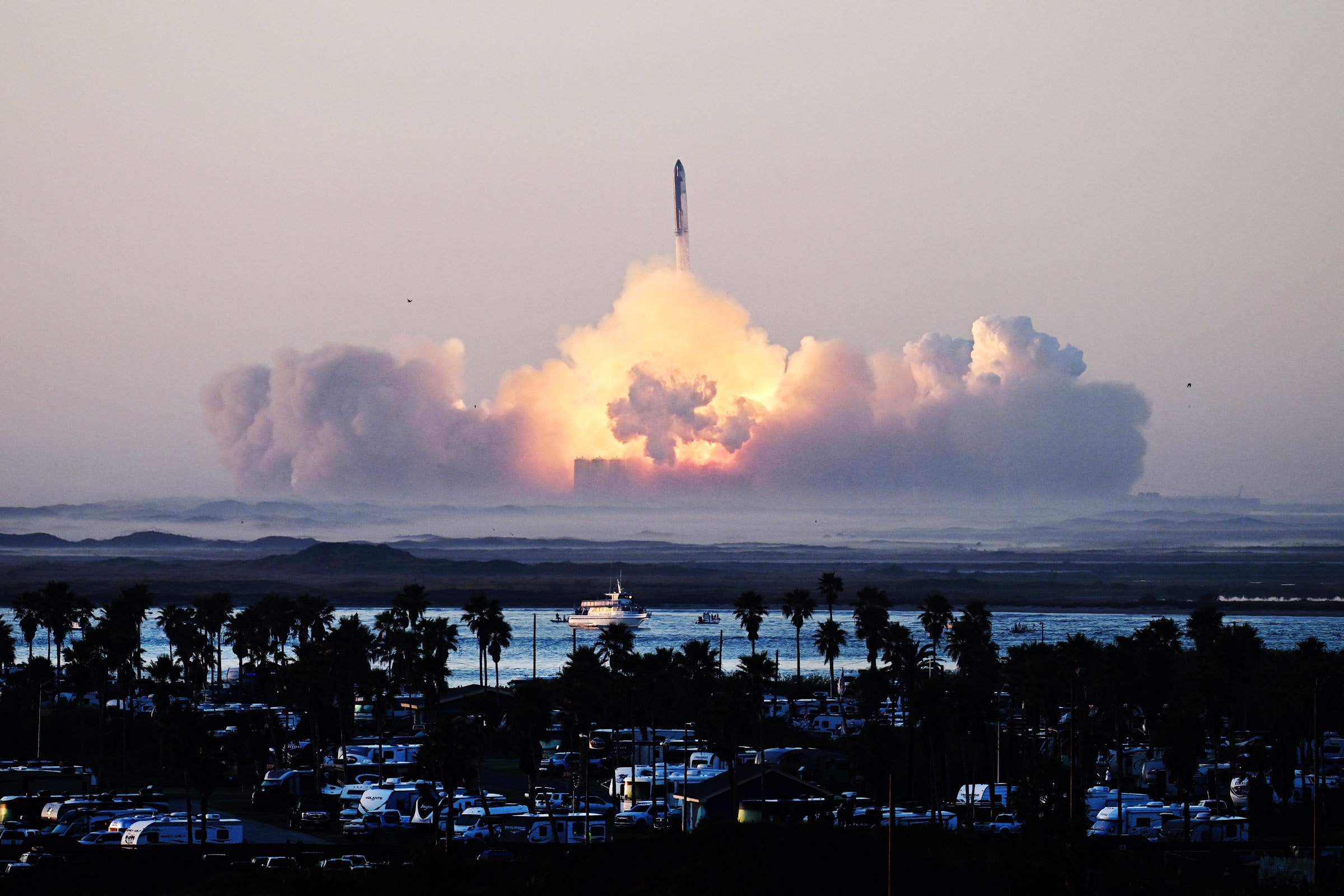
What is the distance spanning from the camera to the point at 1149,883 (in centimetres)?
5272

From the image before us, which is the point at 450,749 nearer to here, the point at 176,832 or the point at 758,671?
the point at 176,832

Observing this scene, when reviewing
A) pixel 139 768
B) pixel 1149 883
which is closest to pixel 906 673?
pixel 139 768

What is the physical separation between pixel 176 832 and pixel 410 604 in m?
62.8

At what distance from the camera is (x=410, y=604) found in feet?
411

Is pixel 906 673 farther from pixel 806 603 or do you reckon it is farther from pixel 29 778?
pixel 29 778

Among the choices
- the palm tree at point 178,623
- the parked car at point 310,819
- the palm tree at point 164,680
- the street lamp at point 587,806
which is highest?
the palm tree at point 178,623

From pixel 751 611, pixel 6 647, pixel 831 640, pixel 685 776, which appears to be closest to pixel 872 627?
pixel 831 640

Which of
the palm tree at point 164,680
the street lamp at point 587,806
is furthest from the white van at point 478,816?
the palm tree at point 164,680

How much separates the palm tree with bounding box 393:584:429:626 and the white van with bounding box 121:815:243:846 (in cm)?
5970

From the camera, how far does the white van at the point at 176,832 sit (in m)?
62.2

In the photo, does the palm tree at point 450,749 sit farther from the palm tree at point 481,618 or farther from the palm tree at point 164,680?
the palm tree at point 481,618

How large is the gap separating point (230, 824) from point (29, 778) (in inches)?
635

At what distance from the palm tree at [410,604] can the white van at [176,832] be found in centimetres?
5970

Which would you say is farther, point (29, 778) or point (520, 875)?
point (29, 778)
